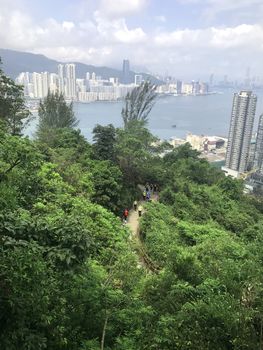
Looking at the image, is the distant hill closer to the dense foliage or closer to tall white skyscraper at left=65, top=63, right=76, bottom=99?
tall white skyscraper at left=65, top=63, right=76, bottom=99

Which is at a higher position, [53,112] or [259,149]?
[53,112]

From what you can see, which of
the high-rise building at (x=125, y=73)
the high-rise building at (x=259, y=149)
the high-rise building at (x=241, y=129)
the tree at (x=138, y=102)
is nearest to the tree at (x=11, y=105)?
the tree at (x=138, y=102)

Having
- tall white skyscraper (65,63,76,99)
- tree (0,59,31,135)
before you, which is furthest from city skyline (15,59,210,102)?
tree (0,59,31,135)

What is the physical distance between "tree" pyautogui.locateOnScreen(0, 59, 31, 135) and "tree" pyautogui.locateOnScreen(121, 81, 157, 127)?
10.1 meters

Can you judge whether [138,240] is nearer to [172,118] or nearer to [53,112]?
[53,112]

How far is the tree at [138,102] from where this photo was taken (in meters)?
25.2

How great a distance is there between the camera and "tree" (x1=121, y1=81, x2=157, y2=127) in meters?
25.2

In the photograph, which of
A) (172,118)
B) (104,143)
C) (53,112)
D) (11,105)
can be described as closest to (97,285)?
(104,143)

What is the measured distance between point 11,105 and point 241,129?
4019cm

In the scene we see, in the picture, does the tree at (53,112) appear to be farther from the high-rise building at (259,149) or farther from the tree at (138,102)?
the high-rise building at (259,149)

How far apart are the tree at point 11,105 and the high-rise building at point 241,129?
39.0m

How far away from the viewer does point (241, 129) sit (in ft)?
163

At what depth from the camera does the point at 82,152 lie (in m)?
15.5

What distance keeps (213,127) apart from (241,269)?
273 ft
